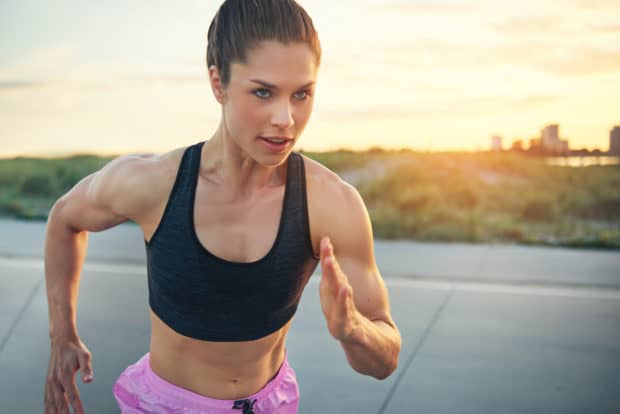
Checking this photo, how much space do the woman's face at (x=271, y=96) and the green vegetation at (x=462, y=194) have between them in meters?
5.15

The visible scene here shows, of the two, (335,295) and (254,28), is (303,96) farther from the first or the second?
(335,295)

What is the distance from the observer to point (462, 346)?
407 centimetres

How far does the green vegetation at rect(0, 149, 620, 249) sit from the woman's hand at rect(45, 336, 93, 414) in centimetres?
484

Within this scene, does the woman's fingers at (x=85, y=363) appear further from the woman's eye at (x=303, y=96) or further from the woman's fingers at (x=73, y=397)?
the woman's eye at (x=303, y=96)

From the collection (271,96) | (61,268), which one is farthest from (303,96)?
(61,268)

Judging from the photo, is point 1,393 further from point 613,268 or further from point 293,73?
point 613,268

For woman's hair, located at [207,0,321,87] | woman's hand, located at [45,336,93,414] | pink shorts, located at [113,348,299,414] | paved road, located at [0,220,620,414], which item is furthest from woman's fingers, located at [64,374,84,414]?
paved road, located at [0,220,620,414]

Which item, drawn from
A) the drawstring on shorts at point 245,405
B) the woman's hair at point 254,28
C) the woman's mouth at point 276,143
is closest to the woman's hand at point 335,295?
the woman's mouth at point 276,143

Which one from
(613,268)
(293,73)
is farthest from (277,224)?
(613,268)

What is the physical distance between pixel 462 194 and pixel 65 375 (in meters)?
7.34

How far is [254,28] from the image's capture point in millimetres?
1565

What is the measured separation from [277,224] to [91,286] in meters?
3.70

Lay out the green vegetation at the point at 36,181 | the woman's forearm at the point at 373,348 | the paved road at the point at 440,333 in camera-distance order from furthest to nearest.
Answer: the green vegetation at the point at 36,181 → the paved road at the point at 440,333 → the woman's forearm at the point at 373,348

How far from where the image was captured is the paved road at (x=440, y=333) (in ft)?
11.7
